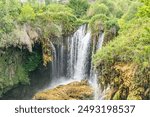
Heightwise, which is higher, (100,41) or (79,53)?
(100,41)

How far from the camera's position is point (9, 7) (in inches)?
768

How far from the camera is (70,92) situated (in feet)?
61.9

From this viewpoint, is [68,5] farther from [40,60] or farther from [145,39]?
[145,39]

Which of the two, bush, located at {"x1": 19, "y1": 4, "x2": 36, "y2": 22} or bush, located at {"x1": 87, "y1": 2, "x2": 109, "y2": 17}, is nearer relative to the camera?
bush, located at {"x1": 19, "y1": 4, "x2": 36, "y2": 22}

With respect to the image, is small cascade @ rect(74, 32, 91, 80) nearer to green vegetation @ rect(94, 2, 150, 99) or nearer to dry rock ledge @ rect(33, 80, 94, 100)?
dry rock ledge @ rect(33, 80, 94, 100)

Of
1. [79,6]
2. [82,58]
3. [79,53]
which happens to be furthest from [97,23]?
[79,6]

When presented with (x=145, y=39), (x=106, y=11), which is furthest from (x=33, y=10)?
(x=145, y=39)

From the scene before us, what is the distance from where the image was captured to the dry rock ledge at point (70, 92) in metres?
18.5

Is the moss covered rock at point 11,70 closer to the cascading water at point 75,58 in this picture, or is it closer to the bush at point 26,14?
the bush at point 26,14

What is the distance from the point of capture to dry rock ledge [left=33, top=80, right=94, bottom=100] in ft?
60.6

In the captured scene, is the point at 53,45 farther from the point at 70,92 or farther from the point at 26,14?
the point at 70,92

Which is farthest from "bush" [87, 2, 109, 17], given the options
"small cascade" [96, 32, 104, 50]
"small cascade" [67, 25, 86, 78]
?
"small cascade" [96, 32, 104, 50]

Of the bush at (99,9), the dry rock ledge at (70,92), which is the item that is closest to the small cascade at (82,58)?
the dry rock ledge at (70,92)

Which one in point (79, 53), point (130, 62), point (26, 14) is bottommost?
point (79, 53)
